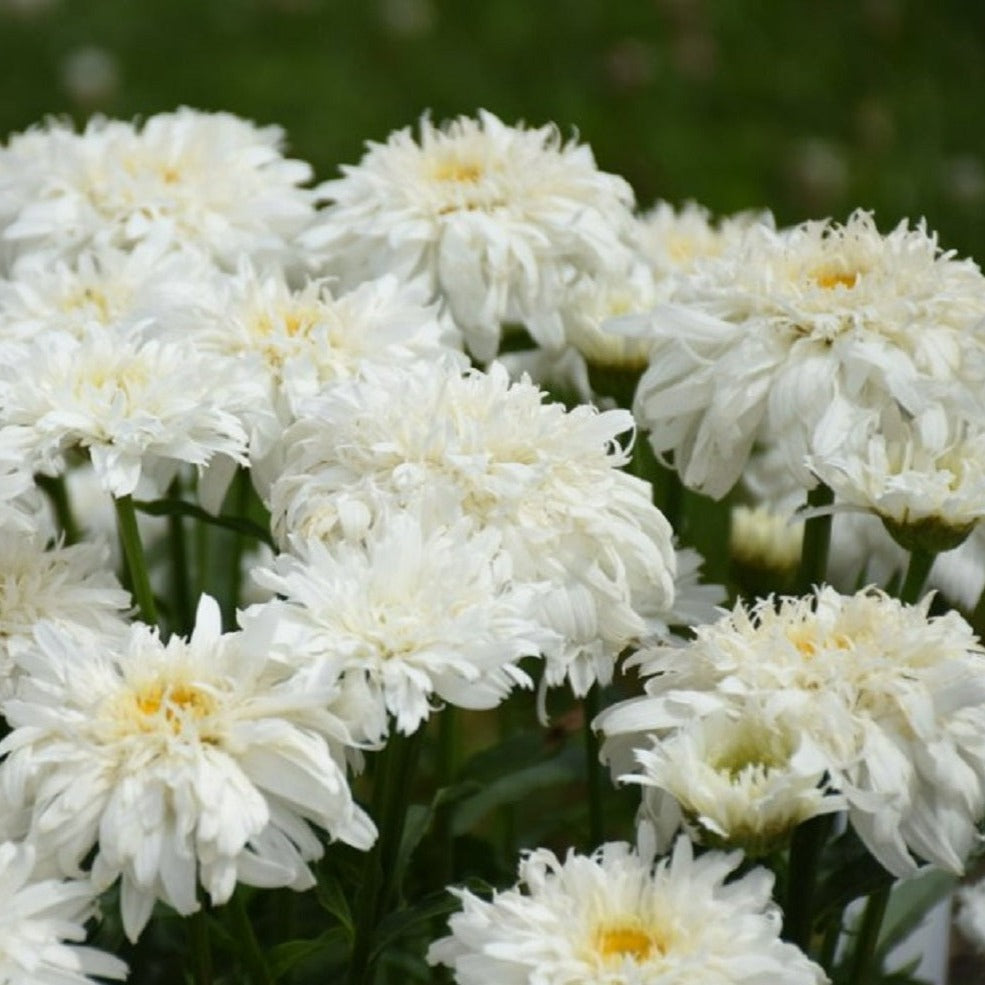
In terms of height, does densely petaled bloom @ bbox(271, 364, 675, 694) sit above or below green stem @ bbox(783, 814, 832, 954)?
above

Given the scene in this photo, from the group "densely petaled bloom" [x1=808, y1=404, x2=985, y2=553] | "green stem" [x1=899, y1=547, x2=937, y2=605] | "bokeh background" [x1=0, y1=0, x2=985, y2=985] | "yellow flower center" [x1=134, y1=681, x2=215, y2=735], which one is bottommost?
"yellow flower center" [x1=134, y1=681, x2=215, y2=735]

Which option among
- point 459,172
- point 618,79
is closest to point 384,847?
point 459,172

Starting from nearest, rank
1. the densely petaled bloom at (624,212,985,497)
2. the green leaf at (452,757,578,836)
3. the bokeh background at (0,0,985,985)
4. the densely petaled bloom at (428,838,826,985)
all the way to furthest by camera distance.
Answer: the densely petaled bloom at (428,838,826,985) → the densely petaled bloom at (624,212,985,497) → the green leaf at (452,757,578,836) → the bokeh background at (0,0,985,985)

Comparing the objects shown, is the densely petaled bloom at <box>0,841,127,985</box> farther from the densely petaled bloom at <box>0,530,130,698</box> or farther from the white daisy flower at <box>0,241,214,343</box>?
the white daisy flower at <box>0,241,214,343</box>

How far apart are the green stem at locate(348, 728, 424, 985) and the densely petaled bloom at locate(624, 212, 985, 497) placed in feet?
0.66

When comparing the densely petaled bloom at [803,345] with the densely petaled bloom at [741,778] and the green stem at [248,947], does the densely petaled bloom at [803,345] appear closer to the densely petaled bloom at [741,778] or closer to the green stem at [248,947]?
the densely petaled bloom at [741,778]

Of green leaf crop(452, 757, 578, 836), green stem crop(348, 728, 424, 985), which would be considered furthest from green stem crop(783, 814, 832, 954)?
green leaf crop(452, 757, 578, 836)

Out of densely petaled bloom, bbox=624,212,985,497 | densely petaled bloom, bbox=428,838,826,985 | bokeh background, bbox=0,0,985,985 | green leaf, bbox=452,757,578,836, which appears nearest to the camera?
densely petaled bloom, bbox=428,838,826,985

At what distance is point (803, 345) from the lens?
3.07ft

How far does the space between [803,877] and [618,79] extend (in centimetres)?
218

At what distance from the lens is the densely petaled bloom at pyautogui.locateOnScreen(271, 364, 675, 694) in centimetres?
82

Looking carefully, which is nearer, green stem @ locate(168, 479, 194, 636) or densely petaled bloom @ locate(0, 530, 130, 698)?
densely petaled bloom @ locate(0, 530, 130, 698)

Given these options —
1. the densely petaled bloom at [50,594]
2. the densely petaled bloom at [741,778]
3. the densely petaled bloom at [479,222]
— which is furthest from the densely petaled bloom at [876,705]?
the densely petaled bloom at [479,222]

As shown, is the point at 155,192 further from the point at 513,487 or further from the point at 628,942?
the point at 628,942
